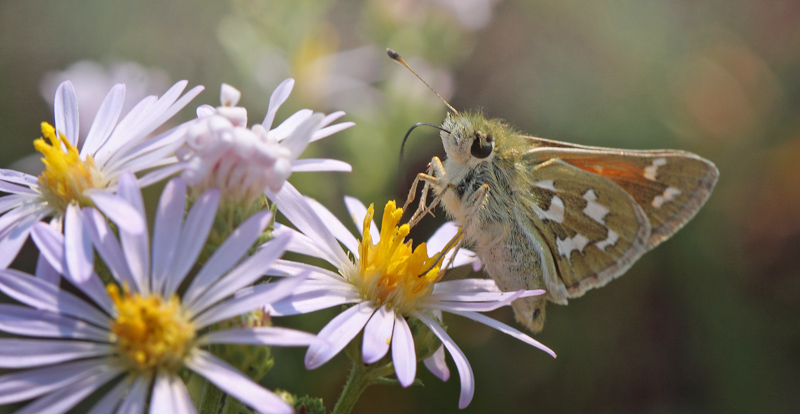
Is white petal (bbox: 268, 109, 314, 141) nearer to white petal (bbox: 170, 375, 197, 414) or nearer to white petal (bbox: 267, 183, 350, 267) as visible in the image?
white petal (bbox: 267, 183, 350, 267)

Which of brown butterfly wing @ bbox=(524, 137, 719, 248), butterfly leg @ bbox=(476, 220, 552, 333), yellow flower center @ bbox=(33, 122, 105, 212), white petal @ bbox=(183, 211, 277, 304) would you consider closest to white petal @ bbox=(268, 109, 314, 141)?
white petal @ bbox=(183, 211, 277, 304)

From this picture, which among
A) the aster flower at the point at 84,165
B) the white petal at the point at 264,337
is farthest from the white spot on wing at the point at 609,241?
the aster flower at the point at 84,165

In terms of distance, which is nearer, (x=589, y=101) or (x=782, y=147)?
(x=782, y=147)

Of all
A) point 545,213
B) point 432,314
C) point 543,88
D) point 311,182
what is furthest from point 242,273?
point 543,88

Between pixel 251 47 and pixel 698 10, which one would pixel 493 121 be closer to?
pixel 251 47

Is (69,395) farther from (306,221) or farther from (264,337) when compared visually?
(306,221)

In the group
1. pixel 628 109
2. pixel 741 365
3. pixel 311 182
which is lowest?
pixel 741 365

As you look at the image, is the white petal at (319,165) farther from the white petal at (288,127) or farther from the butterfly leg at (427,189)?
the butterfly leg at (427,189)
